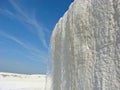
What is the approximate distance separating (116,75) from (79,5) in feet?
4.98

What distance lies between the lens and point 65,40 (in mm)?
4312

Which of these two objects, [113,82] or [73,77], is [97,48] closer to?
[113,82]

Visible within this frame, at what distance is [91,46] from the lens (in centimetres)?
342

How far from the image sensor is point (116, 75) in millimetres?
2881

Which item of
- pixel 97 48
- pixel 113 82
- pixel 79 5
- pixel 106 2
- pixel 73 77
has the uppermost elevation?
pixel 79 5

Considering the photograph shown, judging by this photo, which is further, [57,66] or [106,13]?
[57,66]

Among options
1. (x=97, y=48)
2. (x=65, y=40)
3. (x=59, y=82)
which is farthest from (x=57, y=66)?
(x=97, y=48)

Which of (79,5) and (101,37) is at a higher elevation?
(79,5)

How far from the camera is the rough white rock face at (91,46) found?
2.96 meters

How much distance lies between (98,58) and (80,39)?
624 millimetres

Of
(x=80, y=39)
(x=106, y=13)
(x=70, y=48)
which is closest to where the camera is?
(x=106, y=13)

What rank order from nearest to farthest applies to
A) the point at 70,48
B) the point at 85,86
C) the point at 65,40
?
the point at 85,86 → the point at 70,48 → the point at 65,40

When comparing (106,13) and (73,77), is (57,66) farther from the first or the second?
(106,13)

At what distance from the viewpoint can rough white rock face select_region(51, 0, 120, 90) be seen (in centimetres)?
296
